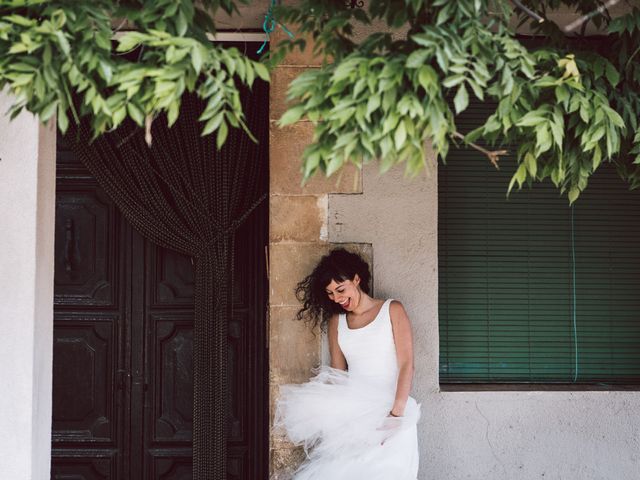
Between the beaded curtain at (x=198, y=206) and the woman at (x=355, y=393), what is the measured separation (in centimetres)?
58

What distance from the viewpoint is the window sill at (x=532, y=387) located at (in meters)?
4.52

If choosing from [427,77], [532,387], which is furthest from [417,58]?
[532,387]

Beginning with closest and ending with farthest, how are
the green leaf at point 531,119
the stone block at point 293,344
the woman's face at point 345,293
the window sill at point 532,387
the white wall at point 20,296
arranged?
the green leaf at point 531,119
the white wall at point 20,296
the woman's face at point 345,293
the stone block at point 293,344
the window sill at point 532,387

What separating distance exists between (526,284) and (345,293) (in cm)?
128

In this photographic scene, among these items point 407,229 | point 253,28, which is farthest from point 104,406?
point 253,28

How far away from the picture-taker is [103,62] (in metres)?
2.58

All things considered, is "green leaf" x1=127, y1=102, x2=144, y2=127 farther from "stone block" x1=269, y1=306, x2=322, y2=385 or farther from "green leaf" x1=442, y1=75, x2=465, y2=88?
"stone block" x1=269, y1=306, x2=322, y2=385

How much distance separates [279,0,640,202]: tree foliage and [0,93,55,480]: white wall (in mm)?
1660

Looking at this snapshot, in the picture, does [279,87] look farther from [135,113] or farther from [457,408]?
[457,408]

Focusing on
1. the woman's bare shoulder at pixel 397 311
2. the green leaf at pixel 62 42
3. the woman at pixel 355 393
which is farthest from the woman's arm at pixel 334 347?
the green leaf at pixel 62 42

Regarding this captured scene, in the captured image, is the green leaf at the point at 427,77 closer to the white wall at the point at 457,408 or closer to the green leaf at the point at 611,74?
the green leaf at the point at 611,74

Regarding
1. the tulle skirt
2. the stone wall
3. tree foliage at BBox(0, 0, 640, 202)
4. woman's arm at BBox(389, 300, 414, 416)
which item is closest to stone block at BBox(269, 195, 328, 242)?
the stone wall

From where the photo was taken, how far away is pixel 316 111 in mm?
2633

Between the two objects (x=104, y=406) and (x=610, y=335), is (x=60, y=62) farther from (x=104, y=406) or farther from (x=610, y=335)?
(x=610, y=335)
